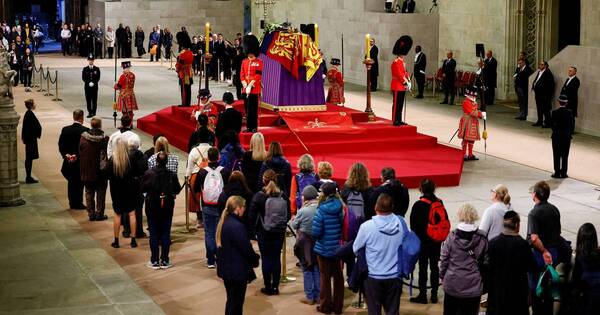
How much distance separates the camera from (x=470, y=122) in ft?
68.4

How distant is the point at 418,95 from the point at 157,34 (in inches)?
671

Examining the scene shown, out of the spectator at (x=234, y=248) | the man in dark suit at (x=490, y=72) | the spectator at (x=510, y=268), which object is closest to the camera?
the spectator at (x=510, y=268)

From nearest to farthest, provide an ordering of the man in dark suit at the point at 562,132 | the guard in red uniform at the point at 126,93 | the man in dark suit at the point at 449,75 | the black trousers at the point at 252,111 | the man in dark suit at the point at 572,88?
1. the man in dark suit at the point at 562,132
2. the black trousers at the point at 252,111
3. the man in dark suit at the point at 572,88
4. the guard in red uniform at the point at 126,93
5. the man in dark suit at the point at 449,75

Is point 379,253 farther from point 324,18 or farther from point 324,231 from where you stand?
point 324,18

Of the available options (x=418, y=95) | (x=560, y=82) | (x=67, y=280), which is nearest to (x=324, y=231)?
(x=67, y=280)

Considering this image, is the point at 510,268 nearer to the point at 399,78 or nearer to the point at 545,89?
the point at 399,78

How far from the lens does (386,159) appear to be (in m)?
20.6

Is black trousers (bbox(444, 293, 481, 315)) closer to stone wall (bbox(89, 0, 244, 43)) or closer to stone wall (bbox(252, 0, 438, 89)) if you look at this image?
stone wall (bbox(252, 0, 438, 89))

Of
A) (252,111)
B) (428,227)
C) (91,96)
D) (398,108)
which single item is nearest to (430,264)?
(428,227)

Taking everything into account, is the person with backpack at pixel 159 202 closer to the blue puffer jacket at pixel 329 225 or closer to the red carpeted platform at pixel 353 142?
the blue puffer jacket at pixel 329 225

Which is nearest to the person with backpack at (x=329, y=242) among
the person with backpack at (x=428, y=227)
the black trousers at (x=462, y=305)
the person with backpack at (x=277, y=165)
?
the person with backpack at (x=428, y=227)

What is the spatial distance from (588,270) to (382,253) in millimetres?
1909

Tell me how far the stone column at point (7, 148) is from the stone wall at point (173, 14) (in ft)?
103

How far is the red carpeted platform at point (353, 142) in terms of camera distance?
792 inches
